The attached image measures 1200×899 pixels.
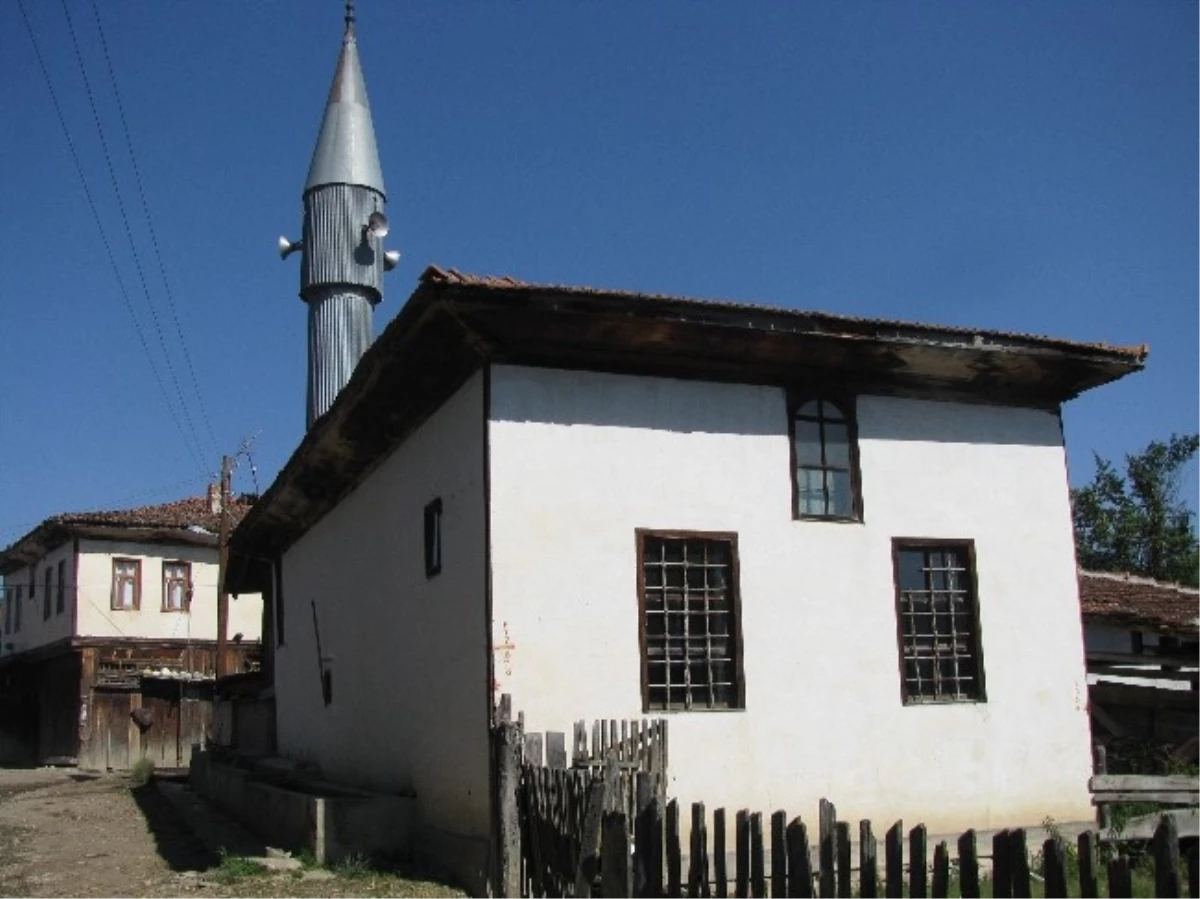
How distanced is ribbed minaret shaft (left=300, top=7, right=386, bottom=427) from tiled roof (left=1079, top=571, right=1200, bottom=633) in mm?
14823

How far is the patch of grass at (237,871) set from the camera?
10203mm

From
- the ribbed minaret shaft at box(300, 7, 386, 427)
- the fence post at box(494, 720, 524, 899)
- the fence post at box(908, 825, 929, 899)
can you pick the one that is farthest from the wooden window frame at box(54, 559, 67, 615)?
the fence post at box(908, 825, 929, 899)

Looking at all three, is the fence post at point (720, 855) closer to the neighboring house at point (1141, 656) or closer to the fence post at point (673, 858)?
the fence post at point (673, 858)

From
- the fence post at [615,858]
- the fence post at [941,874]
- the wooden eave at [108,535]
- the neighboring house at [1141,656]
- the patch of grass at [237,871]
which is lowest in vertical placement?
the patch of grass at [237,871]

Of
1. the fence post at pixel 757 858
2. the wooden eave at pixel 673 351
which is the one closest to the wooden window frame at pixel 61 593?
the wooden eave at pixel 673 351

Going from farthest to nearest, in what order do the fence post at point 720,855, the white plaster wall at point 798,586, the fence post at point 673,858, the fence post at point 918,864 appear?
the white plaster wall at point 798,586 → the fence post at point 673,858 → the fence post at point 720,855 → the fence post at point 918,864

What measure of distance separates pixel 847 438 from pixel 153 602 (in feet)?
A: 83.4

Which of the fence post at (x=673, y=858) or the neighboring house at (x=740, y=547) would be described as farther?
the neighboring house at (x=740, y=547)

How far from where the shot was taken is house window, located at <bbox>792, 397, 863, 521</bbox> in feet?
34.6

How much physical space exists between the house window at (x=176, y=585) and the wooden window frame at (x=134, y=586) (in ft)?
1.98

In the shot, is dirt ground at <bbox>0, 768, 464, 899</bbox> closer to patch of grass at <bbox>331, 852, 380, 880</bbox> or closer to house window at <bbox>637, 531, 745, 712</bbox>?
patch of grass at <bbox>331, 852, 380, 880</bbox>

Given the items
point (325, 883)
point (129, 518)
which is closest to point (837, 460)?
point (325, 883)

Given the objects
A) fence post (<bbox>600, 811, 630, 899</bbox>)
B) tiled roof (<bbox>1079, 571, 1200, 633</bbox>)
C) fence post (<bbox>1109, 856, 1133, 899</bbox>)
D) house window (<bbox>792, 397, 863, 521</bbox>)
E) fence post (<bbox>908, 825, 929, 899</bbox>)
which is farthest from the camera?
tiled roof (<bbox>1079, 571, 1200, 633</bbox>)

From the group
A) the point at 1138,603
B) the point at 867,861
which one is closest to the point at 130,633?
the point at 1138,603
